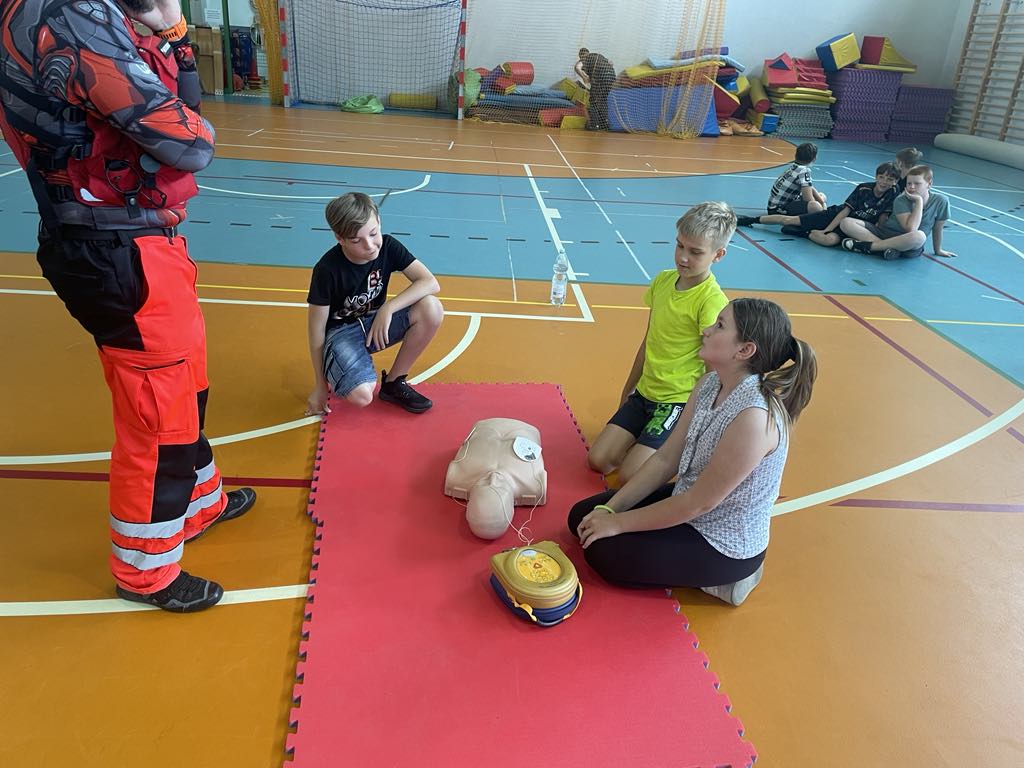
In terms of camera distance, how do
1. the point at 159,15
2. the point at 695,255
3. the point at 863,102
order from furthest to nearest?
the point at 863,102
the point at 695,255
the point at 159,15

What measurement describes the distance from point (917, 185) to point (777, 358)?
17.5 feet

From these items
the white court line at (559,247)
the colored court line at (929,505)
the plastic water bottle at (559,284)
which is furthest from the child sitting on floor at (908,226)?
the colored court line at (929,505)

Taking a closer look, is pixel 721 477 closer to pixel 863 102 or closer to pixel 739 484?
pixel 739 484

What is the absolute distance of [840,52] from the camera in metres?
13.9

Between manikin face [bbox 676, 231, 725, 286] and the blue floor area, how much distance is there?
244 cm

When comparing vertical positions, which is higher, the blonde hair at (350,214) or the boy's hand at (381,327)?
the blonde hair at (350,214)

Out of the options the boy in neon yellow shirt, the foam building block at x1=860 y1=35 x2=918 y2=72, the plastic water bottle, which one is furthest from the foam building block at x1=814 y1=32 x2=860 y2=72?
the boy in neon yellow shirt

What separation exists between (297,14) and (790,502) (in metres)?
14.0

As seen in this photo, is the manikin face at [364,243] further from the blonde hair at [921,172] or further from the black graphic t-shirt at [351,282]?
the blonde hair at [921,172]

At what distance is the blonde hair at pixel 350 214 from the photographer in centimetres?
301

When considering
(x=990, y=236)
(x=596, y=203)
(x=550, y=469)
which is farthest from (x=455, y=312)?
(x=990, y=236)

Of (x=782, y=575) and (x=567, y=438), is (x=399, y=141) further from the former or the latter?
(x=782, y=575)

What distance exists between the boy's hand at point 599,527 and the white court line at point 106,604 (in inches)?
37.3

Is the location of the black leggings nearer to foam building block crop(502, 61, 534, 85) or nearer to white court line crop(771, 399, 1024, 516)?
white court line crop(771, 399, 1024, 516)
